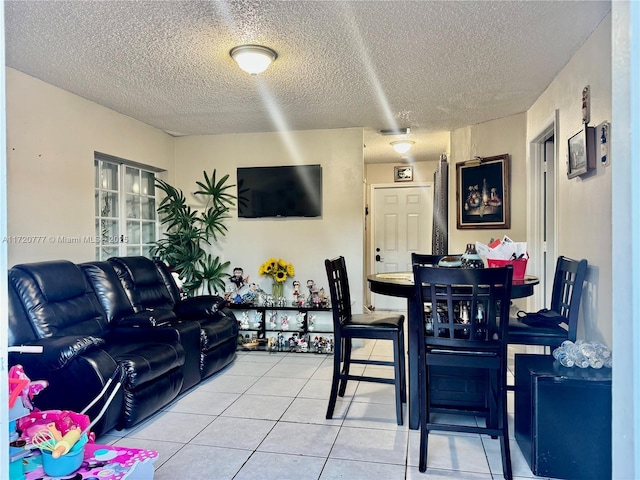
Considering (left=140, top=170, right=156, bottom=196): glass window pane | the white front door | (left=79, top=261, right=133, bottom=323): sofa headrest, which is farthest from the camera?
the white front door

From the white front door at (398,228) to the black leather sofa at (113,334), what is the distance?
343cm

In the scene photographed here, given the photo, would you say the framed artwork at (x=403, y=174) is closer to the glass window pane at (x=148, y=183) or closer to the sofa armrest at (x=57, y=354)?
the glass window pane at (x=148, y=183)

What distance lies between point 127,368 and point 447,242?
158 inches

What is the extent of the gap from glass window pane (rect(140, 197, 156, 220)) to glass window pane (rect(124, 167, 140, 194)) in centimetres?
17

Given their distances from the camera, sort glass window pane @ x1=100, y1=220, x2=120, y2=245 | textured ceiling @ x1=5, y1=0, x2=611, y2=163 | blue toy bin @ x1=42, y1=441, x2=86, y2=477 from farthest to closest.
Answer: glass window pane @ x1=100, y1=220, x2=120, y2=245, textured ceiling @ x1=5, y1=0, x2=611, y2=163, blue toy bin @ x1=42, y1=441, x2=86, y2=477

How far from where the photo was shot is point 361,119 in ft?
14.3

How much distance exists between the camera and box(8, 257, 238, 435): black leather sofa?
2379 mm

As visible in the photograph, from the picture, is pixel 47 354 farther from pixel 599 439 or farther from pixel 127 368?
pixel 599 439

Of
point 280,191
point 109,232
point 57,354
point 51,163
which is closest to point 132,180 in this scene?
point 109,232

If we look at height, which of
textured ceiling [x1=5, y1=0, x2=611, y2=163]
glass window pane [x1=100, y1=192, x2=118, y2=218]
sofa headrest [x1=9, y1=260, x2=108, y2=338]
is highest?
textured ceiling [x1=5, y1=0, x2=611, y2=163]

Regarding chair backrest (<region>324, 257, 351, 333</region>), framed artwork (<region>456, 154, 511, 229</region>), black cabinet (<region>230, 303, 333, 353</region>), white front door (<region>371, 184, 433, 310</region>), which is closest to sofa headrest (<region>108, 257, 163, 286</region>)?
black cabinet (<region>230, 303, 333, 353</region>)

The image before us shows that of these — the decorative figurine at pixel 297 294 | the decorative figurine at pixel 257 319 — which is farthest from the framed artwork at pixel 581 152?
the decorative figurine at pixel 257 319

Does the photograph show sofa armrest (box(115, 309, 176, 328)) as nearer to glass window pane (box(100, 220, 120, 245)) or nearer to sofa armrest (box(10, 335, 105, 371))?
sofa armrest (box(10, 335, 105, 371))

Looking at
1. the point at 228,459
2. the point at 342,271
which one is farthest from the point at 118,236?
the point at 228,459
